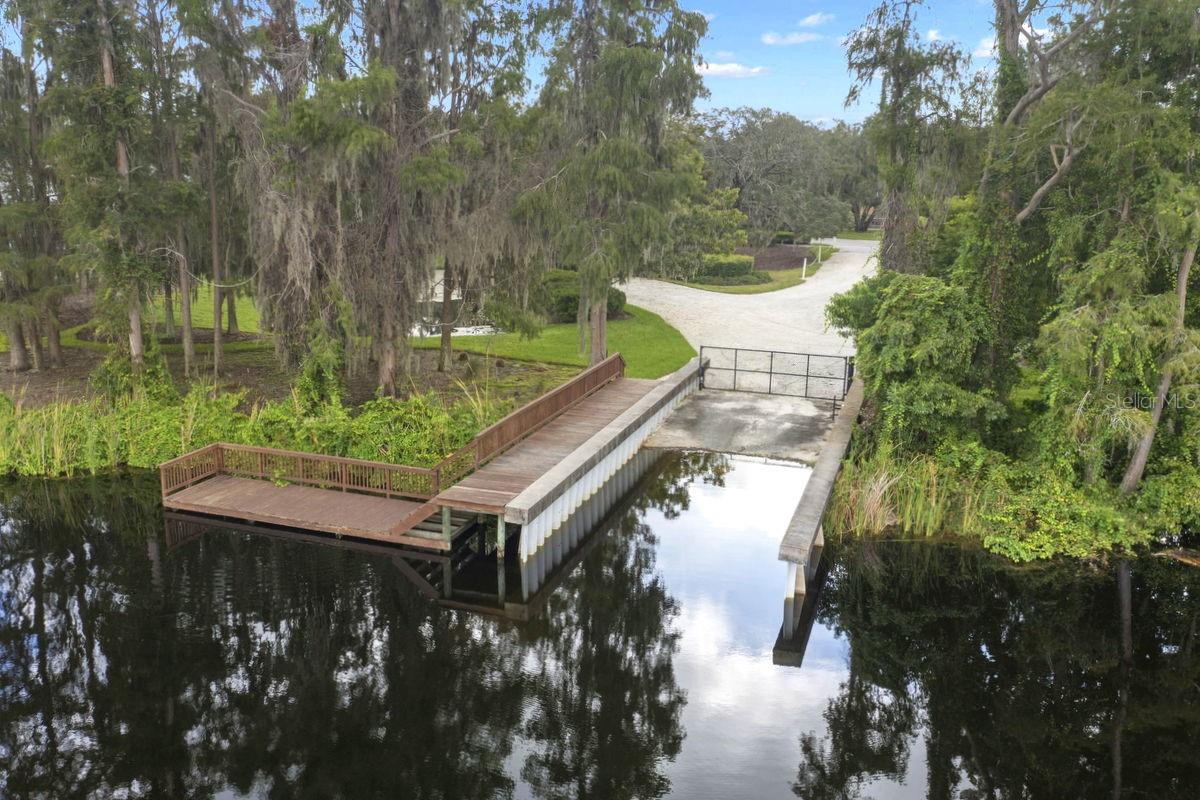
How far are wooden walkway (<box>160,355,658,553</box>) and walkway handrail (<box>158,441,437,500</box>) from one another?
2 cm

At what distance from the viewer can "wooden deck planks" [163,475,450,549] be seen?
15492 mm

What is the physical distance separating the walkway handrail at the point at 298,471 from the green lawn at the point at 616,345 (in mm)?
9813

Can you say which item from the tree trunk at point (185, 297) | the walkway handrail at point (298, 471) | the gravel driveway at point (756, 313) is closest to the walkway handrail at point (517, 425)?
the walkway handrail at point (298, 471)

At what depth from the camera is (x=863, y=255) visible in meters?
59.8

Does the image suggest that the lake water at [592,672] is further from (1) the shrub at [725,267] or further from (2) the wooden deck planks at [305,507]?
(1) the shrub at [725,267]

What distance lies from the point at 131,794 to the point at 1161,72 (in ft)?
60.5

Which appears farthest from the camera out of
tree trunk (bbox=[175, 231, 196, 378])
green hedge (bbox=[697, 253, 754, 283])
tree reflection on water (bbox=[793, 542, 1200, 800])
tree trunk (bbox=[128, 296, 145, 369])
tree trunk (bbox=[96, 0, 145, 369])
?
green hedge (bbox=[697, 253, 754, 283])

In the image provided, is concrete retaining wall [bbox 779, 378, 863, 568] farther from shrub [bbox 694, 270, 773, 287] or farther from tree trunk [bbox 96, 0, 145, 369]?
shrub [bbox 694, 270, 773, 287]

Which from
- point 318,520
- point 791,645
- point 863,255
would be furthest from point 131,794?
point 863,255

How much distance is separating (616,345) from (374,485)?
15154 millimetres

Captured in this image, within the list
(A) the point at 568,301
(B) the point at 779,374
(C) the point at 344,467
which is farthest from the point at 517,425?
(A) the point at 568,301

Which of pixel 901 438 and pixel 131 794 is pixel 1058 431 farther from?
pixel 131 794

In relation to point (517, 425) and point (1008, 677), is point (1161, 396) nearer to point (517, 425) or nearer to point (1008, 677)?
point (1008, 677)

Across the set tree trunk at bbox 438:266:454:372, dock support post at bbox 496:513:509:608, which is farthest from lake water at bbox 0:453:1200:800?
tree trunk at bbox 438:266:454:372
